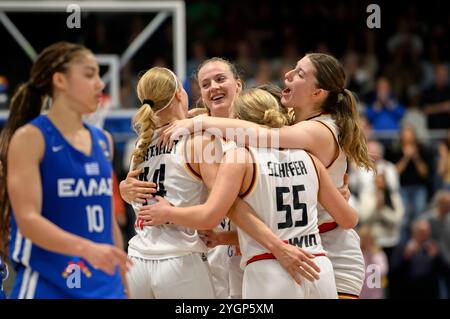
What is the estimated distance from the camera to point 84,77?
3.92 meters

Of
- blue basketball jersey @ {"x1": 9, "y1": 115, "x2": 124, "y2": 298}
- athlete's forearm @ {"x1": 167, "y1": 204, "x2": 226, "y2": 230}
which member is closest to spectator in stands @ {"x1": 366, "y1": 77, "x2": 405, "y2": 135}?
athlete's forearm @ {"x1": 167, "y1": 204, "x2": 226, "y2": 230}

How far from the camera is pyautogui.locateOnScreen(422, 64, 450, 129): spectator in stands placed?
40.2ft

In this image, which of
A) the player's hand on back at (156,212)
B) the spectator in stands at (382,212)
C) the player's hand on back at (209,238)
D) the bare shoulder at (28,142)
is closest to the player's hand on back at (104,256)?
the bare shoulder at (28,142)

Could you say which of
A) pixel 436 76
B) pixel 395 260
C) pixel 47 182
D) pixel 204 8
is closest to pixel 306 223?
pixel 47 182

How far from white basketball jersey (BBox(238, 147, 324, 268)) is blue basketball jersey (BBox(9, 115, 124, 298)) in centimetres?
83

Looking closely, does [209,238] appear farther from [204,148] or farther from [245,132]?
[245,132]

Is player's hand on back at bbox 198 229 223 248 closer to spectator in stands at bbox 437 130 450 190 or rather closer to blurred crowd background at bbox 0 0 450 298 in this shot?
blurred crowd background at bbox 0 0 450 298

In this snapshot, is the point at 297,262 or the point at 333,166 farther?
the point at 333,166

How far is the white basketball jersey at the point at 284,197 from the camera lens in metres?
4.27

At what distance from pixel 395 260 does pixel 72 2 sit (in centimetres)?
552

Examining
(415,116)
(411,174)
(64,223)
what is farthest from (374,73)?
(64,223)

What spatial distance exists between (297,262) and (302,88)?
3.83ft

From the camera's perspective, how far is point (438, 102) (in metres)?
12.4
